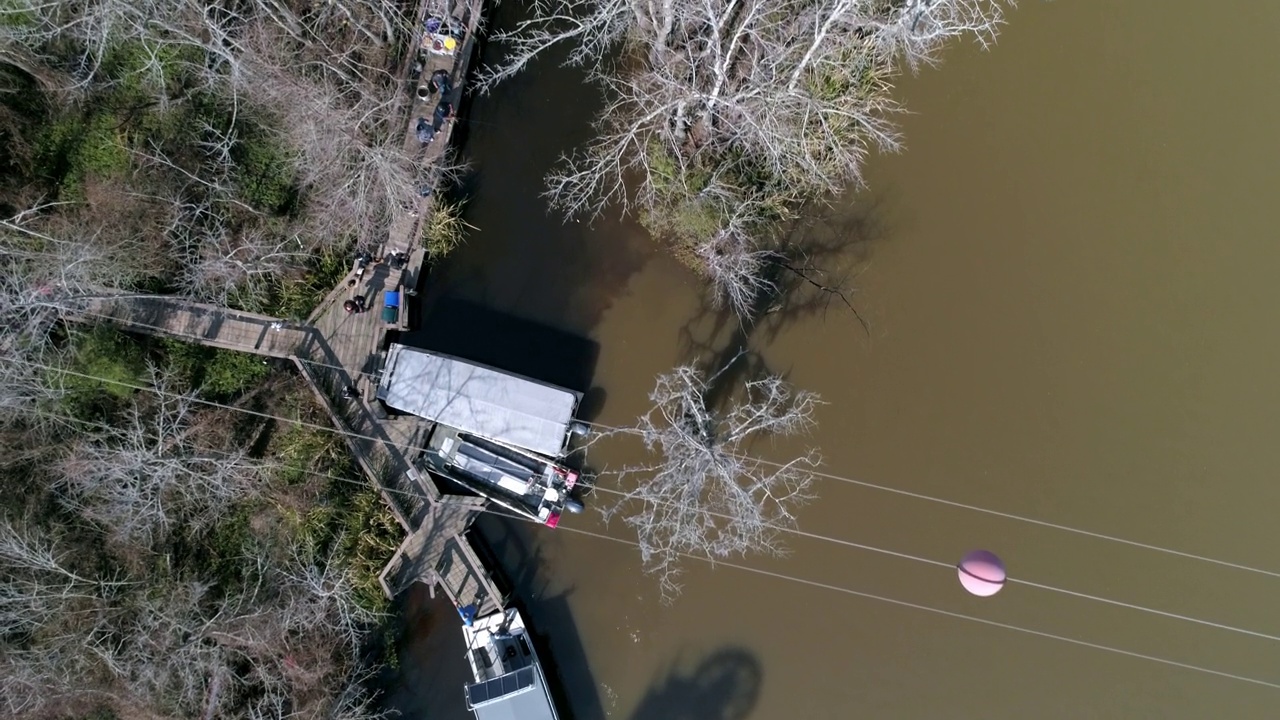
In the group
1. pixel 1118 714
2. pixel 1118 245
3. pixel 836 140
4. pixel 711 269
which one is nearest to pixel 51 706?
pixel 711 269

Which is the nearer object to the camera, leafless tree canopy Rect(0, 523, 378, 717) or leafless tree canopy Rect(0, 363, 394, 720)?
leafless tree canopy Rect(0, 523, 378, 717)

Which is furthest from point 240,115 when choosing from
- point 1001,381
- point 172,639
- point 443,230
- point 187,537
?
point 1001,381

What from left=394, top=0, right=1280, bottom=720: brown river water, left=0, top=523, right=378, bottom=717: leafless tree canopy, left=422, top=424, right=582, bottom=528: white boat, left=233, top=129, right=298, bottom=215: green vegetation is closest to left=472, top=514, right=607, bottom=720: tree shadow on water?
left=394, top=0, right=1280, bottom=720: brown river water

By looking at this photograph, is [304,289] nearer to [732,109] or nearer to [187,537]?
[187,537]

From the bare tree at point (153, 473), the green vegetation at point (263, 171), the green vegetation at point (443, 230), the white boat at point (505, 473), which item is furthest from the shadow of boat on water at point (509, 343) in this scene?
the bare tree at point (153, 473)

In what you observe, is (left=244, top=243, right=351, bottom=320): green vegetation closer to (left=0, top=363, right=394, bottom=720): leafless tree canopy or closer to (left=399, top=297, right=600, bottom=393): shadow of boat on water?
(left=399, top=297, right=600, bottom=393): shadow of boat on water

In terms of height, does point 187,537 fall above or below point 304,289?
below

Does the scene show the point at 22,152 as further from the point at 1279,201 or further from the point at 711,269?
the point at 1279,201
